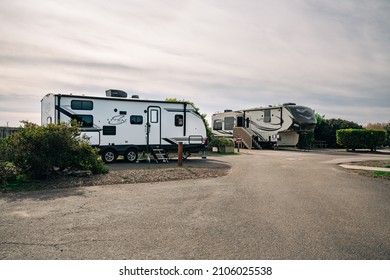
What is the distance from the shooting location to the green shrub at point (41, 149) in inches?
392

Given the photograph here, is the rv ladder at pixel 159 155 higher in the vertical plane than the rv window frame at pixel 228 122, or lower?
lower

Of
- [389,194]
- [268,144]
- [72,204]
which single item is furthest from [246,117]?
[72,204]

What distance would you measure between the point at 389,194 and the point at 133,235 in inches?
274

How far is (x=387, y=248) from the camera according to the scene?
4625mm

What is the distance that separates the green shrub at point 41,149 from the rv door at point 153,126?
243 inches

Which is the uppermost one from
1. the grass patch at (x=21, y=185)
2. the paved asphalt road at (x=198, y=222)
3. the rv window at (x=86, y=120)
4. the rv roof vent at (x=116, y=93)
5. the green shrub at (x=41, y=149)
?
the rv roof vent at (x=116, y=93)

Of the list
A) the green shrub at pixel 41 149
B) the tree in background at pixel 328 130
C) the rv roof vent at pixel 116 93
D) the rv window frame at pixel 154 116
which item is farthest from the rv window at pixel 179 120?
the tree in background at pixel 328 130

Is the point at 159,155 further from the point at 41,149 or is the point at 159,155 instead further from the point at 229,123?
the point at 229,123

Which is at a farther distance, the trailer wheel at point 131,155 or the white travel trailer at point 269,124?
the white travel trailer at point 269,124

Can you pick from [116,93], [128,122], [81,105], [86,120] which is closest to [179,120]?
[128,122]

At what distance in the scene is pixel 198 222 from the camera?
583cm

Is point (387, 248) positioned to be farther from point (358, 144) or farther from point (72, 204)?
point (358, 144)

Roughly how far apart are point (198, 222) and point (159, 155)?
37.5ft

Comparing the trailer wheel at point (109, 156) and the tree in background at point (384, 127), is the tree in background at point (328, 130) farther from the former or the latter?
the trailer wheel at point (109, 156)
